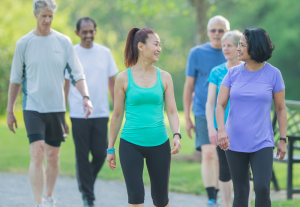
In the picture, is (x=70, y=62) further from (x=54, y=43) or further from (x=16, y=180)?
(x=16, y=180)

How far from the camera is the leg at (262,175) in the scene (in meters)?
3.82

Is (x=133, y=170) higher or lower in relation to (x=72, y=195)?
higher

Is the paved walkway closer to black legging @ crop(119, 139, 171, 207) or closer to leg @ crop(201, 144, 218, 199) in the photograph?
leg @ crop(201, 144, 218, 199)

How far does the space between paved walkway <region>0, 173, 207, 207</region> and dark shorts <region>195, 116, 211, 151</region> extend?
3.36 ft

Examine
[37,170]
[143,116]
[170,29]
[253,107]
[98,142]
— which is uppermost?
[170,29]

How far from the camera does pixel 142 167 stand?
13.2 ft

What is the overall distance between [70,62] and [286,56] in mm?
39450

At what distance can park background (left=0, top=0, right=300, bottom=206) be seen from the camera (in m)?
10.2

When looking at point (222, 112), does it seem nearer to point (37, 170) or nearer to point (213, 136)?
point (213, 136)

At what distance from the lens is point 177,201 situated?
6.60m

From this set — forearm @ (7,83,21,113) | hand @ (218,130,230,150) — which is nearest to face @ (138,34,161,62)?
hand @ (218,130,230,150)

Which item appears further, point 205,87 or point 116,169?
point 116,169

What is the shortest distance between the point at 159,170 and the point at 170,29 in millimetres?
51655

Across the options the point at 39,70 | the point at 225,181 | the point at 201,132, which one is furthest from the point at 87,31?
the point at 225,181
